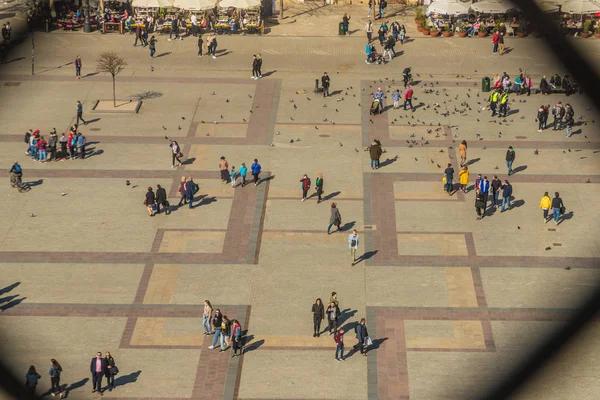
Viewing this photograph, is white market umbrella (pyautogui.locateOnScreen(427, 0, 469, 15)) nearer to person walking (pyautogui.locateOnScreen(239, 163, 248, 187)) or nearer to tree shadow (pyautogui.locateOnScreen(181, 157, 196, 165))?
tree shadow (pyautogui.locateOnScreen(181, 157, 196, 165))

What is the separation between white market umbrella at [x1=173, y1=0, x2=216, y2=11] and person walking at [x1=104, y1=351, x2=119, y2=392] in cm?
3593

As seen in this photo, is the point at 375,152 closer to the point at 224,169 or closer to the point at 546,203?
the point at 224,169

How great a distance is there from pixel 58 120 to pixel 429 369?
1022 inches

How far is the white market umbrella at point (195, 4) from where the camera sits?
60.3m

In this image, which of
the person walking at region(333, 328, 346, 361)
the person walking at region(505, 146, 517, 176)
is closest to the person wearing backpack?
the person walking at region(505, 146, 517, 176)

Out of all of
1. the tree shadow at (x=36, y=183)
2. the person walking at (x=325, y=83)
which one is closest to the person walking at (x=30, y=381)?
the tree shadow at (x=36, y=183)

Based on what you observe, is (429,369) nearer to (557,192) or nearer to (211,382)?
(211,382)

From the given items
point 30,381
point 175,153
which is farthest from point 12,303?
point 30,381

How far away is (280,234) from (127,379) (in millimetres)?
10652

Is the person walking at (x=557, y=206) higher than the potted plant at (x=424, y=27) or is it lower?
higher

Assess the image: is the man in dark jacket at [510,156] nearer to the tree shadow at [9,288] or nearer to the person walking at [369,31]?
the tree shadow at [9,288]

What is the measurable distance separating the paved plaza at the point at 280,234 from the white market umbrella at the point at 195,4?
4685 mm

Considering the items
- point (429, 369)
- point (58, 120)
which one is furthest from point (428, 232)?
point (58, 120)

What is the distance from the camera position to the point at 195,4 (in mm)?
60719
